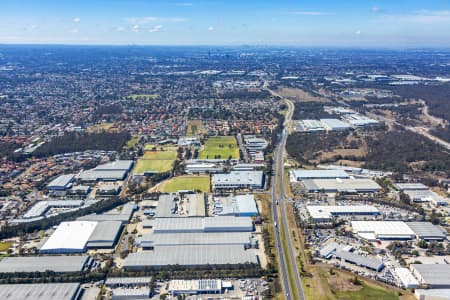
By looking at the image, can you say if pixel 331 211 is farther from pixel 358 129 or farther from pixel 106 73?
pixel 106 73

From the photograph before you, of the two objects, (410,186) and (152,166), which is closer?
(410,186)

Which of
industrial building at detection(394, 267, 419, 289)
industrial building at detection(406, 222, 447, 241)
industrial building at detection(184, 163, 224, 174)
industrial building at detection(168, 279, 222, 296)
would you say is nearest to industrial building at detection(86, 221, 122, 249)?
industrial building at detection(168, 279, 222, 296)

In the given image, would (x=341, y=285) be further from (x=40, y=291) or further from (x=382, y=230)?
(x=40, y=291)

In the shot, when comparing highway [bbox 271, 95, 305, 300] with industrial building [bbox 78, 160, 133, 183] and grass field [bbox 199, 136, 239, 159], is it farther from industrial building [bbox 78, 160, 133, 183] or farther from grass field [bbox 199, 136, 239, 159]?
industrial building [bbox 78, 160, 133, 183]

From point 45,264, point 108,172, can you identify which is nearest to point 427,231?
point 45,264

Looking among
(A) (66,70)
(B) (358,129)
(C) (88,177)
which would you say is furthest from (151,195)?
(A) (66,70)

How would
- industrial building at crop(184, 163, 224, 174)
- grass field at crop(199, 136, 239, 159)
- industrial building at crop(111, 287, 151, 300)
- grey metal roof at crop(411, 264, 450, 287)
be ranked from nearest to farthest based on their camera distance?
industrial building at crop(111, 287, 151, 300)
grey metal roof at crop(411, 264, 450, 287)
industrial building at crop(184, 163, 224, 174)
grass field at crop(199, 136, 239, 159)
